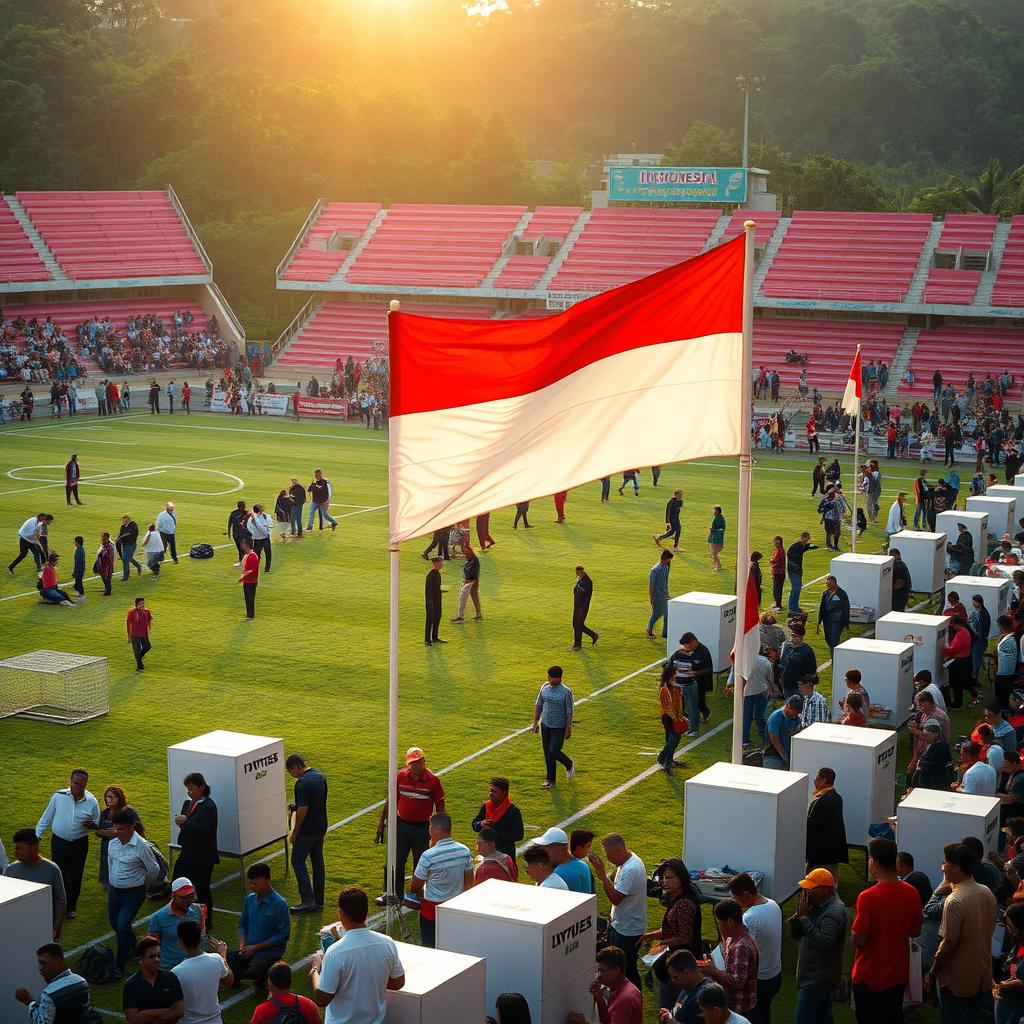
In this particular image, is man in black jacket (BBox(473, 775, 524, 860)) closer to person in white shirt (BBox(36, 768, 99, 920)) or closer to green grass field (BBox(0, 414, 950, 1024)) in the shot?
green grass field (BBox(0, 414, 950, 1024))

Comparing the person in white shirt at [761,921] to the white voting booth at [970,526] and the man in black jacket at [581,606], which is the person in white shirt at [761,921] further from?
the white voting booth at [970,526]

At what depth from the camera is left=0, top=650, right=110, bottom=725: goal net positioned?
19688 millimetres

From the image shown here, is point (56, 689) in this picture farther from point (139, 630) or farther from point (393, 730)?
point (393, 730)

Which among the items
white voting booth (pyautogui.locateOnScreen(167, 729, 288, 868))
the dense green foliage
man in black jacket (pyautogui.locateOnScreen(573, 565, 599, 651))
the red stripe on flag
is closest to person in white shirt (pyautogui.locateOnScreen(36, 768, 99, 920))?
white voting booth (pyautogui.locateOnScreen(167, 729, 288, 868))

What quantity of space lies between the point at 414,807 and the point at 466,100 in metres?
101

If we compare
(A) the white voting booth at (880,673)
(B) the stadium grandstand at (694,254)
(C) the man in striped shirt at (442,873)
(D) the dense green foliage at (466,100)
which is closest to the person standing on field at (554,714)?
(A) the white voting booth at (880,673)

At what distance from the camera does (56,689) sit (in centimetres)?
1998

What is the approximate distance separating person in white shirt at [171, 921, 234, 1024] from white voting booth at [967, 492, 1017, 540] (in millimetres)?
23829

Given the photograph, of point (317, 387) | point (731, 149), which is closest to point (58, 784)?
point (317, 387)

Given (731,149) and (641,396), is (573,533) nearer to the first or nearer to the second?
(641,396)

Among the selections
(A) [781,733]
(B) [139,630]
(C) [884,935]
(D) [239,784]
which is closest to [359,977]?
(C) [884,935]

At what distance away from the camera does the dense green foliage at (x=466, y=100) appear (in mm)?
79312

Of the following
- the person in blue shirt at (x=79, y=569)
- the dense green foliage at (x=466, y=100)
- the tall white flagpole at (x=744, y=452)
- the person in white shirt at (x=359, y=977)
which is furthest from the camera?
the dense green foliage at (x=466, y=100)

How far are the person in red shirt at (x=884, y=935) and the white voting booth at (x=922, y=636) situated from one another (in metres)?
10.6
